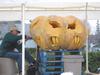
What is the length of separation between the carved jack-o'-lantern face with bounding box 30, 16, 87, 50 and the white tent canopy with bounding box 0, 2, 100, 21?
36 centimetres

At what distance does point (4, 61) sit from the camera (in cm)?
834

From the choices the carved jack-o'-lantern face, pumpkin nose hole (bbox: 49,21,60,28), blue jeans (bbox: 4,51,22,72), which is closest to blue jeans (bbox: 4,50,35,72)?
blue jeans (bbox: 4,51,22,72)

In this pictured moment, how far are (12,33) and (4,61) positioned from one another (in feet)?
4.03

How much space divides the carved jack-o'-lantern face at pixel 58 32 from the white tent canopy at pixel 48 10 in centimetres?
36

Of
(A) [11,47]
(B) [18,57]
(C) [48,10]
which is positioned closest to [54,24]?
(C) [48,10]

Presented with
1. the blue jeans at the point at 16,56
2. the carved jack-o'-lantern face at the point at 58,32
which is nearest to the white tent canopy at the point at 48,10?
the carved jack-o'-lantern face at the point at 58,32

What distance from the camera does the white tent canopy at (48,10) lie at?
8586 mm

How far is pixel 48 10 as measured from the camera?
30.6ft

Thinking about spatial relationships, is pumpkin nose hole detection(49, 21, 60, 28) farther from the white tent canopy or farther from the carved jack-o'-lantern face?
the white tent canopy

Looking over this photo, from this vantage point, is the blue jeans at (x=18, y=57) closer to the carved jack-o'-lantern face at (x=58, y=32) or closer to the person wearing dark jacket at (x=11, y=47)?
the person wearing dark jacket at (x=11, y=47)

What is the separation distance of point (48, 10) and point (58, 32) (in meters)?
1.37

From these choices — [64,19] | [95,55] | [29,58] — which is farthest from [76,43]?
[95,55]

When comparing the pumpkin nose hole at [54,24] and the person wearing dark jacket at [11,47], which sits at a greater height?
the pumpkin nose hole at [54,24]

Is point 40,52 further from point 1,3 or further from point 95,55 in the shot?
point 95,55
